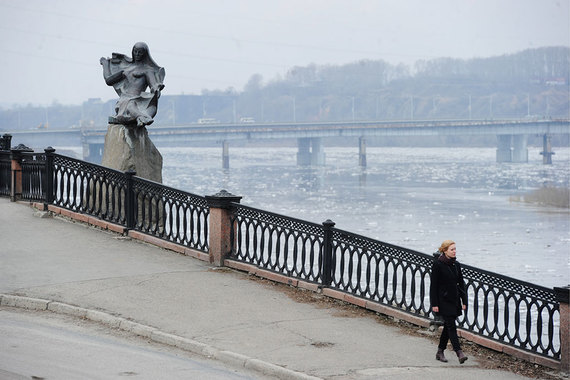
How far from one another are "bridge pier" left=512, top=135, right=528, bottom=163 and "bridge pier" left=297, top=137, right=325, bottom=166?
105 feet

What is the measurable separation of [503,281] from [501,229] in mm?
43036

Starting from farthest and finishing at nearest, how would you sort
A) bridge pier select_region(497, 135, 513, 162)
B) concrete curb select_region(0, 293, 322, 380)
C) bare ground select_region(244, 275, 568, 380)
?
bridge pier select_region(497, 135, 513, 162) < bare ground select_region(244, 275, 568, 380) < concrete curb select_region(0, 293, 322, 380)

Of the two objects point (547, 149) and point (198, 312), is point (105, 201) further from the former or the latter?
point (547, 149)

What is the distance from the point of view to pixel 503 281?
11305mm

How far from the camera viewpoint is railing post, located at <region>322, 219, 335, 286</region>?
12820 mm

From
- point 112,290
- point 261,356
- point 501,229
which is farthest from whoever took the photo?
point 501,229

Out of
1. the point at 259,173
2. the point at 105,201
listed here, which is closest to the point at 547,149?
the point at 259,173

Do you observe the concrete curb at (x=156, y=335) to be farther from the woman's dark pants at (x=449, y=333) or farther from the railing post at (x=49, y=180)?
the railing post at (x=49, y=180)

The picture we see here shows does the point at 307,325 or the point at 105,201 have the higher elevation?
the point at 105,201

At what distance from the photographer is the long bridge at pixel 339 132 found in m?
125

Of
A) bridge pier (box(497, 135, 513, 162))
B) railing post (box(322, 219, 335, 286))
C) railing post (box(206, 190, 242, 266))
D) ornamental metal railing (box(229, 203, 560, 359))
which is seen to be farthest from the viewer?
bridge pier (box(497, 135, 513, 162))

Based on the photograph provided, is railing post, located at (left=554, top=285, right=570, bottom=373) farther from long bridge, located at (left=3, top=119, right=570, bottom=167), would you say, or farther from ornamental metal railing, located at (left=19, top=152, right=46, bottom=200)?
long bridge, located at (left=3, top=119, right=570, bottom=167)

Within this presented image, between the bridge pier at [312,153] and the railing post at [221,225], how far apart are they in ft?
404

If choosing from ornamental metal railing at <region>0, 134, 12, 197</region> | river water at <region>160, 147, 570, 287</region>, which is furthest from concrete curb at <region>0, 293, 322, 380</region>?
river water at <region>160, 147, 570, 287</region>
